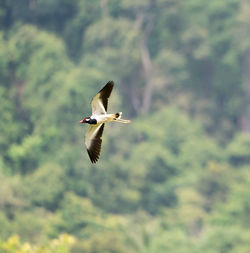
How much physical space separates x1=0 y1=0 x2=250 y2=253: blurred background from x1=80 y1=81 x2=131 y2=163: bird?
10.4 m

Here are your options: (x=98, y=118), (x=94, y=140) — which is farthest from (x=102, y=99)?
(x=94, y=140)

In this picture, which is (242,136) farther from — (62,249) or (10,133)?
(62,249)

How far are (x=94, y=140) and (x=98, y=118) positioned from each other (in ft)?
1.84

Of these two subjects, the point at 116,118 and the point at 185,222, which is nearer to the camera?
the point at 116,118

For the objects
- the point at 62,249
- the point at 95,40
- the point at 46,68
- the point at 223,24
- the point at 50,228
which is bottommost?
the point at 62,249

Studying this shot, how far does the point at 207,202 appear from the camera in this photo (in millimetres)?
28578

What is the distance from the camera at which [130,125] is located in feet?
108

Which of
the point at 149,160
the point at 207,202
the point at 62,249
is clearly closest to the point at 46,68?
the point at 149,160

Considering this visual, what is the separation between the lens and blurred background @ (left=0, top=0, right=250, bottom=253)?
86.4 ft

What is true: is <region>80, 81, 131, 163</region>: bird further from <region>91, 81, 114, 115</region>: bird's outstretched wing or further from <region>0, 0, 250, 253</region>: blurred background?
<region>0, 0, 250, 253</region>: blurred background

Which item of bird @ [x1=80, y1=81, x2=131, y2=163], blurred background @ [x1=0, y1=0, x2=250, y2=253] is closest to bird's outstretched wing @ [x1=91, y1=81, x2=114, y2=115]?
bird @ [x1=80, y1=81, x2=131, y2=163]

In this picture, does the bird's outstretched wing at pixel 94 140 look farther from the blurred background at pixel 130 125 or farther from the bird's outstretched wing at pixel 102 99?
the blurred background at pixel 130 125

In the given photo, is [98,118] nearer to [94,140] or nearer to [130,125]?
[94,140]

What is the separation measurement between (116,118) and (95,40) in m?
24.0
